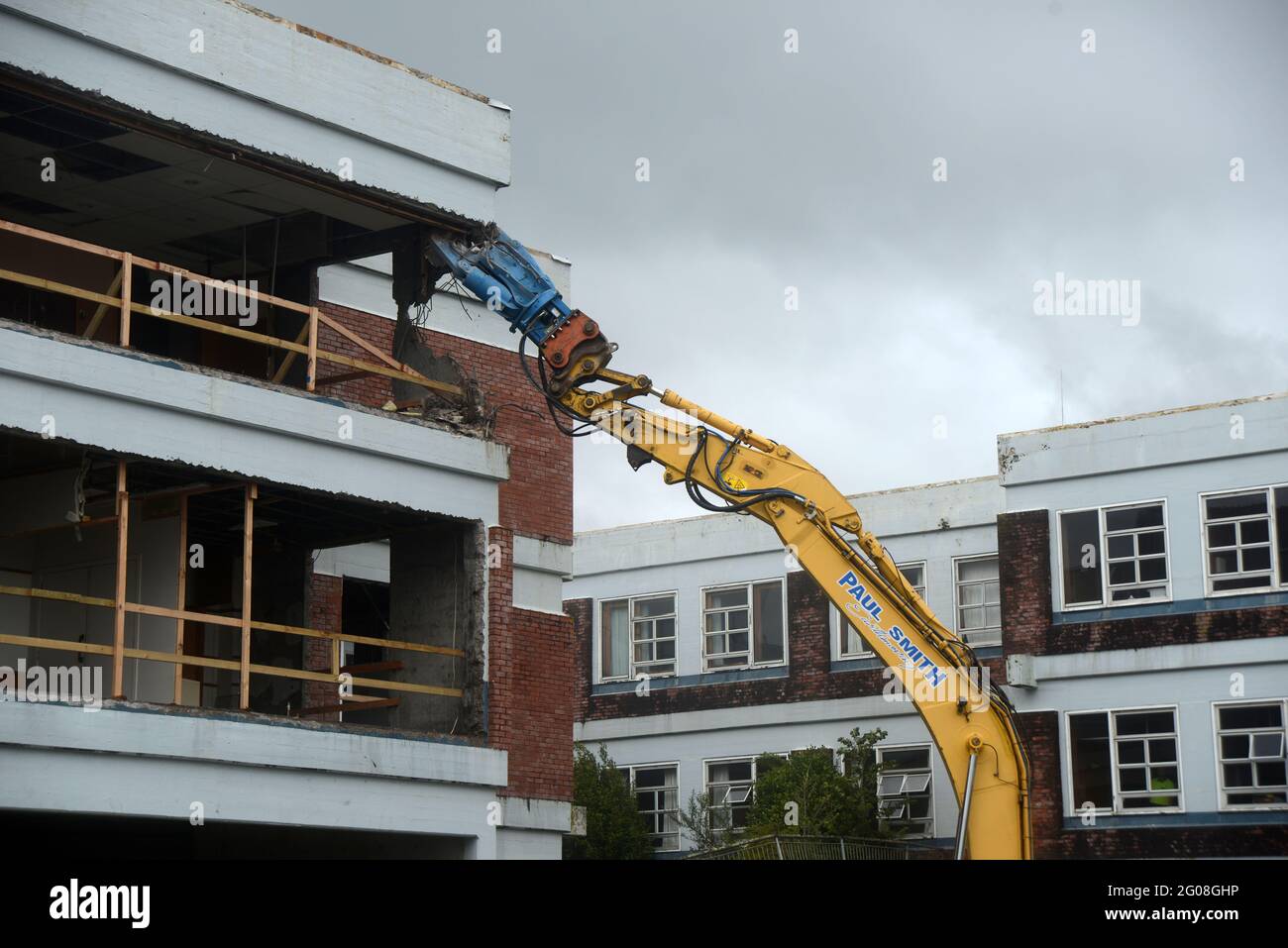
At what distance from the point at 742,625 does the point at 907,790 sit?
17.5 feet

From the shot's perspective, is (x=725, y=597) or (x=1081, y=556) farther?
(x=725, y=597)

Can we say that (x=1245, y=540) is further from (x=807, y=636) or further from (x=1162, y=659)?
(x=807, y=636)

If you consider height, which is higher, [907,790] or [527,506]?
[527,506]

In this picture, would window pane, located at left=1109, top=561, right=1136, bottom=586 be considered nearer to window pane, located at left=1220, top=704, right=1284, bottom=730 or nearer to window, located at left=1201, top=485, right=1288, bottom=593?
window, located at left=1201, top=485, right=1288, bottom=593

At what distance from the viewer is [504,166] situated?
19953mm

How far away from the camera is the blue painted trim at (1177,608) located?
27969mm

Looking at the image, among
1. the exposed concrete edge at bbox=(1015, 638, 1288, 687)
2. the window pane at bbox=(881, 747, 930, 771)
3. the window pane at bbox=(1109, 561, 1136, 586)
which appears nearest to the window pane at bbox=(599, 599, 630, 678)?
the window pane at bbox=(881, 747, 930, 771)

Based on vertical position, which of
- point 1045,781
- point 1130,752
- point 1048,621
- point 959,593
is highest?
point 959,593

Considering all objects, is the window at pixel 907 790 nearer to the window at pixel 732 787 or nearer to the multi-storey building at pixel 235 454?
the window at pixel 732 787

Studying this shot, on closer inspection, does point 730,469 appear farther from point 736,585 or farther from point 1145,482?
point 736,585

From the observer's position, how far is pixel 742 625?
36250 mm

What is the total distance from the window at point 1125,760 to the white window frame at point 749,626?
7644mm

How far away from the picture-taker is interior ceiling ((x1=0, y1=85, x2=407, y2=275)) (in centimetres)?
1702

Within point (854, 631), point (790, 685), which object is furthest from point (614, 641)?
point (854, 631)
